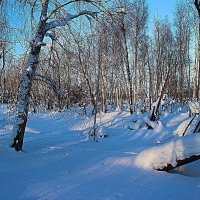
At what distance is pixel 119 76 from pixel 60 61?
1998 centimetres

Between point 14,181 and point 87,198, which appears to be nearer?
point 87,198

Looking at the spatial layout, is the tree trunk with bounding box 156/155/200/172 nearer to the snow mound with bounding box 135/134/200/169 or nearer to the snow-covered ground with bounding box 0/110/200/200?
the snow mound with bounding box 135/134/200/169

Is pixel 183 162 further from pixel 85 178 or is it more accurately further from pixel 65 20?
pixel 65 20

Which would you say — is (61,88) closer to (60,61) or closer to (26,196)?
(60,61)

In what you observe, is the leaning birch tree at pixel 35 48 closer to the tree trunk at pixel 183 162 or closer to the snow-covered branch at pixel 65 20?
the snow-covered branch at pixel 65 20

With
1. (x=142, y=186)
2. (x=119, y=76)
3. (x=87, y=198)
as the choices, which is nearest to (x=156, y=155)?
(x=142, y=186)

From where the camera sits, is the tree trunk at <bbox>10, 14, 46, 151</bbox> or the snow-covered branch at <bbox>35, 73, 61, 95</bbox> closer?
the tree trunk at <bbox>10, 14, 46, 151</bbox>

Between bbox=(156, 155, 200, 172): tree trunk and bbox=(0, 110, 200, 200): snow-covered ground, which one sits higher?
bbox=(156, 155, 200, 172): tree trunk

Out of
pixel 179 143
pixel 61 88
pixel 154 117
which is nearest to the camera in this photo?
pixel 179 143

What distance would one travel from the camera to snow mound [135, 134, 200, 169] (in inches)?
240

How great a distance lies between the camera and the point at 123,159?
7.09m

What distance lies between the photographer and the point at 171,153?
6.30 m

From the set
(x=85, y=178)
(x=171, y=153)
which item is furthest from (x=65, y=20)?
(x=171, y=153)

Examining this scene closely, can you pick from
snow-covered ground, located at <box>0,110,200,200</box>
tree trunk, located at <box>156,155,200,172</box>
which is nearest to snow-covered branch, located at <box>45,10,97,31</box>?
snow-covered ground, located at <box>0,110,200,200</box>
